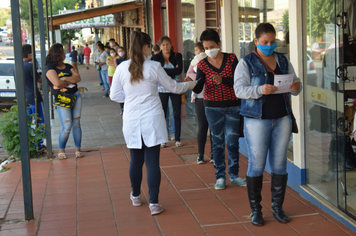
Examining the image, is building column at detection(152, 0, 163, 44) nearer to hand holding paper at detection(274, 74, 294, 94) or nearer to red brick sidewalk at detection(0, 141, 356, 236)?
red brick sidewalk at detection(0, 141, 356, 236)

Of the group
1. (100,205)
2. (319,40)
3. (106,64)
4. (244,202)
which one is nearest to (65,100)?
(100,205)

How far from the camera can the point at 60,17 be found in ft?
53.3

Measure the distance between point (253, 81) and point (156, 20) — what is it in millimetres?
10255

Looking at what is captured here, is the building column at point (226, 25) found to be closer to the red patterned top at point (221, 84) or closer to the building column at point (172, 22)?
the red patterned top at point (221, 84)

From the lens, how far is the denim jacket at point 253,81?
13.8 feet

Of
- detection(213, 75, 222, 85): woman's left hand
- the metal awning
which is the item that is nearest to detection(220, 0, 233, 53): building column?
detection(213, 75, 222, 85): woman's left hand

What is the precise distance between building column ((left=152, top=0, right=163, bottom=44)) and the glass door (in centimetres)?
933

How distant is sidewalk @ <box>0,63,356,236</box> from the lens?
4406mm

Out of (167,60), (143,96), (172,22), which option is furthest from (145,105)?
(172,22)

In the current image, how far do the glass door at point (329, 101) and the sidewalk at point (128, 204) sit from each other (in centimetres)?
31

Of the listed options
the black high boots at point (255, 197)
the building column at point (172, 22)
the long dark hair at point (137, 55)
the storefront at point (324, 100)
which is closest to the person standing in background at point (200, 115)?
the storefront at point (324, 100)

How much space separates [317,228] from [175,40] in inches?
318

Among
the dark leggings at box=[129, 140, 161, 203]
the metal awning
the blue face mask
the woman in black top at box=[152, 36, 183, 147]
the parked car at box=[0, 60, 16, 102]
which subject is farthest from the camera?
the metal awning

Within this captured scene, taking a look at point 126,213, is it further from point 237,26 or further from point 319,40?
point 237,26
